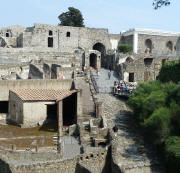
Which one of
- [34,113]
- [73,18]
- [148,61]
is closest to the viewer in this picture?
[34,113]

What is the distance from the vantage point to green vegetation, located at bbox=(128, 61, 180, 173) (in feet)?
54.9

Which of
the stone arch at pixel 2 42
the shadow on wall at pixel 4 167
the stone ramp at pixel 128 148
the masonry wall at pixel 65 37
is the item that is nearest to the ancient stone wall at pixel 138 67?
the masonry wall at pixel 65 37

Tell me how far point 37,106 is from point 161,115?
936 centimetres

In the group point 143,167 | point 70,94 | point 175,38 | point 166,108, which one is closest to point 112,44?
point 175,38

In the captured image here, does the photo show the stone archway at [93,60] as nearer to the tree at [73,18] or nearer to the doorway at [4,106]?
the doorway at [4,106]

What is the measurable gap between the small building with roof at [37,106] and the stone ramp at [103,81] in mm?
3419

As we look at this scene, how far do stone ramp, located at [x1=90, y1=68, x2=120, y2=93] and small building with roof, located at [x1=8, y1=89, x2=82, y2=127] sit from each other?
135 inches

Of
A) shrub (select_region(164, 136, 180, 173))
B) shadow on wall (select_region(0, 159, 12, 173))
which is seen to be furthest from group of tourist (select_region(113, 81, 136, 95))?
shadow on wall (select_region(0, 159, 12, 173))

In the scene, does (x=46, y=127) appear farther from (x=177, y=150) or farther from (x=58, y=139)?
(x=177, y=150)

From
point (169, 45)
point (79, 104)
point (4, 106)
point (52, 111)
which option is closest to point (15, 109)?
point (4, 106)

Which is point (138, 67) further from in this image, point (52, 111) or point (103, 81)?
point (52, 111)

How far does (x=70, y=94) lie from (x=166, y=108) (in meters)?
7.34

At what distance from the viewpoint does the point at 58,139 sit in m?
20.0

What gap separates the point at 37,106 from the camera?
23.5m
